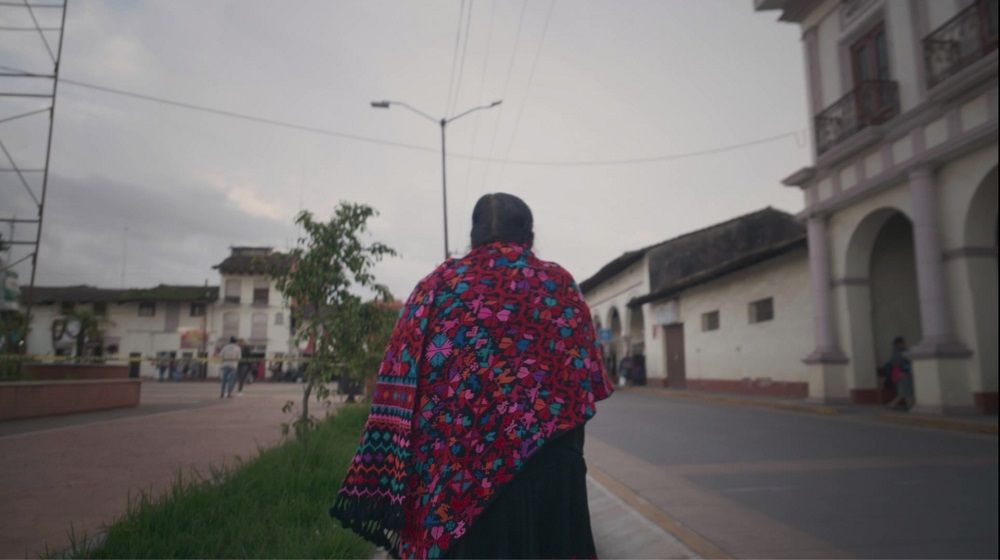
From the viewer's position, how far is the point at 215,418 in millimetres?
10352

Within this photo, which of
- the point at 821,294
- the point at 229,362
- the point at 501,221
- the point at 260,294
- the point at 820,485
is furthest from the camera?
the point at 260,294

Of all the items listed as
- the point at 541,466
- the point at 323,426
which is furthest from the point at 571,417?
the point at 323,426

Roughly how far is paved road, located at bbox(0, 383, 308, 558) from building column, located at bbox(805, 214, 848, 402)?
10.7m

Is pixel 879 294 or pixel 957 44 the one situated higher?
pixel 957 44

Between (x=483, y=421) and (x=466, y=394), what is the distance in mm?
89

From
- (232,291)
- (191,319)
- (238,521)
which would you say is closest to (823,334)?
(238,521)

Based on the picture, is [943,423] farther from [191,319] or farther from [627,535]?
[191,319]

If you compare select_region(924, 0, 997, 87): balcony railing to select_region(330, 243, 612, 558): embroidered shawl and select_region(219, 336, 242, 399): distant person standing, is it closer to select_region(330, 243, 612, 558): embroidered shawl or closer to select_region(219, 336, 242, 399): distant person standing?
select_region(330, 243, 612, 558): embroidered shawl

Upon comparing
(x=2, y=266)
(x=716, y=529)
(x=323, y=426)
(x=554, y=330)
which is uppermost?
(x=2, y=266)

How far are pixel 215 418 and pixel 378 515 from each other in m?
9.47

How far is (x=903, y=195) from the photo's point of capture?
11609 millimetres

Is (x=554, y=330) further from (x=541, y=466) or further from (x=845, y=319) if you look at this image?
(x=845, y=319)

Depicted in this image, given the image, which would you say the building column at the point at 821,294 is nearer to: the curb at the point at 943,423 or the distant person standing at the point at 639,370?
the curb at the point at 943,423

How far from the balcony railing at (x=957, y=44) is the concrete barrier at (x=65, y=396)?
888 centimetres
